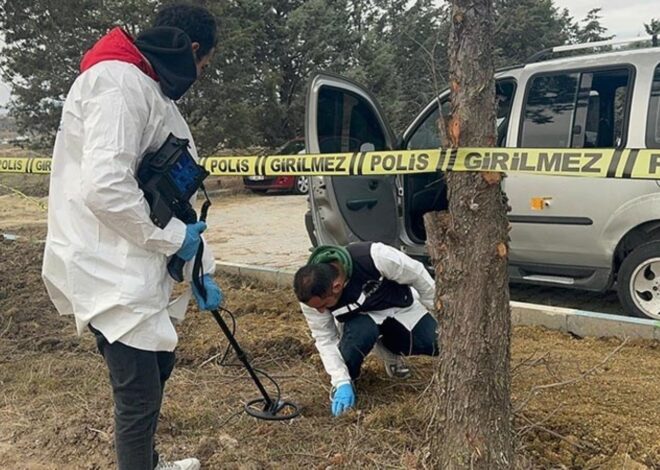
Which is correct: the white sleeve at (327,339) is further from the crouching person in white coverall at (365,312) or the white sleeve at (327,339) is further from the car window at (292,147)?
the car window at (292,147)

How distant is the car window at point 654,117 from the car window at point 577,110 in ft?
0.53

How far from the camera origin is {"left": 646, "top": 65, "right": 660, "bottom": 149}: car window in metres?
4.25

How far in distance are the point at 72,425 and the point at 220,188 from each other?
44.2ft

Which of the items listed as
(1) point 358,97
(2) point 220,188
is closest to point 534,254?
(1) point 358,97

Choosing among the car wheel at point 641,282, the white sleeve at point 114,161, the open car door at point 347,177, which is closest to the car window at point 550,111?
the car wheel at point 641,282

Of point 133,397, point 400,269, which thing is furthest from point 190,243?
point 400,269

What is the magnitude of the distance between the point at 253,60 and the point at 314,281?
14770 mm

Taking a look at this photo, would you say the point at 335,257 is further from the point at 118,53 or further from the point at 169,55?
the point at 118,53

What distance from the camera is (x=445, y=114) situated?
5.01m

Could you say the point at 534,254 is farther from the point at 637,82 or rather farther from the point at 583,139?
the point at 637,82

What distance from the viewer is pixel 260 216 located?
11.3m

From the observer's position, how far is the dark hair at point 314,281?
3016 mm

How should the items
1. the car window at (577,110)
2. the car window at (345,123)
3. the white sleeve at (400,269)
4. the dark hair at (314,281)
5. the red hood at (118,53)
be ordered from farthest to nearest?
the car window at (345,123) < the car window at (577,110) < the white sleeve at (400,269) < the dark hair at (314,281) < the red hood at (118,53)

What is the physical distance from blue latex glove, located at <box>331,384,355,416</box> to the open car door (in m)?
1.73
